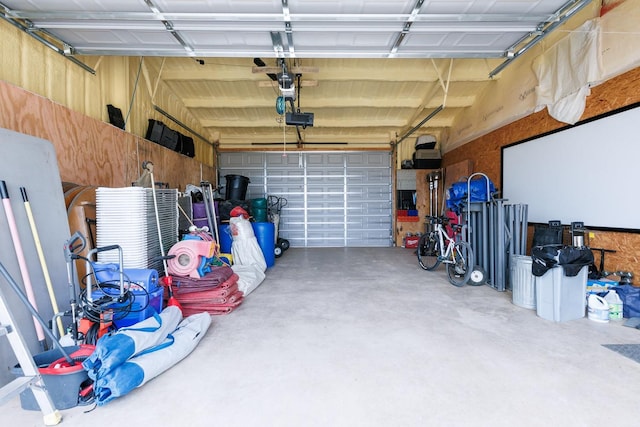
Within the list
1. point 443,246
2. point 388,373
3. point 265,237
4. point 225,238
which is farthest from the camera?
point 265,237

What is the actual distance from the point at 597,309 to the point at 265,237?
4.48 m

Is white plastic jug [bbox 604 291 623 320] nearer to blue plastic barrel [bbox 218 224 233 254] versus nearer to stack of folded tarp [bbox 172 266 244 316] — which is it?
stack of folded tarp [bbox 172 266 244 316]

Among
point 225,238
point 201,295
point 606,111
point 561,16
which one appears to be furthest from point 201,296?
point 606,111

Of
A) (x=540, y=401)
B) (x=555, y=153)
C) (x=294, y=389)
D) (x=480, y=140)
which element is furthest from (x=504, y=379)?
(x=480, y=140)

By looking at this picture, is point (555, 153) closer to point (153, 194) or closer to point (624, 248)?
point (624, 248)

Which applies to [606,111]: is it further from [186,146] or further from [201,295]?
[186,146]

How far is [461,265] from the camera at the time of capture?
14.7 feet

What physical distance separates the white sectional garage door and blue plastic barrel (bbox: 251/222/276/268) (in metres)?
2.91

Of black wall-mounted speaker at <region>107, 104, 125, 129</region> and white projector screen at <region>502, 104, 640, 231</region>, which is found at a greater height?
black wall-mounted speaker at <region>107, 104, 125, 129</region>

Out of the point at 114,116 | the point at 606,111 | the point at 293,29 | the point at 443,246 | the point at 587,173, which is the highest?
the point at 293,29

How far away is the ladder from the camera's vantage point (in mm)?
1503

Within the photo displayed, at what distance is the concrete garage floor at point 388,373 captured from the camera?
1646 millimetres

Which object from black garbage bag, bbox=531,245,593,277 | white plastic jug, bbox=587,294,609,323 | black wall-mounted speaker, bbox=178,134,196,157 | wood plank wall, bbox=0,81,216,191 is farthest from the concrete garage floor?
black wall-mounted speaker, bbox=178,134,196,157

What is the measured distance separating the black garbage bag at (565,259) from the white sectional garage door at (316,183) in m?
5.63
